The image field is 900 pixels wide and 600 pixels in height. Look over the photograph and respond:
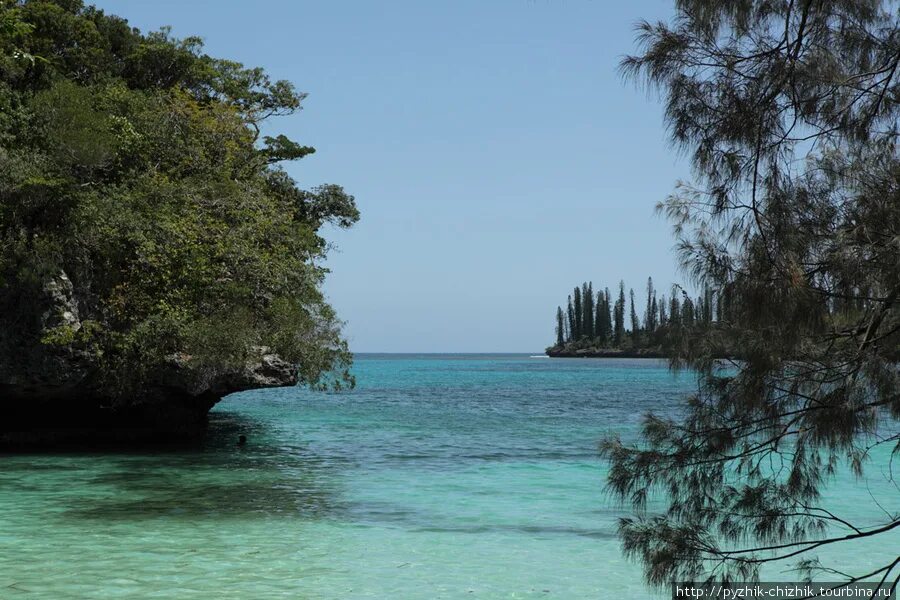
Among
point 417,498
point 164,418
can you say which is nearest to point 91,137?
point 164,418

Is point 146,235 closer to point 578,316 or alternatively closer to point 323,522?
point 323,522

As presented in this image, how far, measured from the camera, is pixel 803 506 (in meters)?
5.30

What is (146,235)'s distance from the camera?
642 inches

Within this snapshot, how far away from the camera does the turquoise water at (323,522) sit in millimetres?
8141

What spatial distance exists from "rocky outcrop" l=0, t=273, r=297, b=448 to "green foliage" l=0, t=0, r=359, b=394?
23 cm

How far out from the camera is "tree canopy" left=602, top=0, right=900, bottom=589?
15.3 feet

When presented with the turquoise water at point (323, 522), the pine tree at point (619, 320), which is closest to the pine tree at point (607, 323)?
the pine tree at point (619, 320)

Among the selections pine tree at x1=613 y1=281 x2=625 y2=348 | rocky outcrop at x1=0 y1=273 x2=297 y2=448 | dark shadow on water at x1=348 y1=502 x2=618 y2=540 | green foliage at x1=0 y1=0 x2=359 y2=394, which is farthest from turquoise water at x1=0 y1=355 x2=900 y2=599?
pine tree at x1=613 y1=281 x2=625 y2=348

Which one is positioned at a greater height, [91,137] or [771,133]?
[91,137]

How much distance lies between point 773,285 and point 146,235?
1396 cm

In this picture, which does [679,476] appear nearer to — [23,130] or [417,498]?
[417,498]

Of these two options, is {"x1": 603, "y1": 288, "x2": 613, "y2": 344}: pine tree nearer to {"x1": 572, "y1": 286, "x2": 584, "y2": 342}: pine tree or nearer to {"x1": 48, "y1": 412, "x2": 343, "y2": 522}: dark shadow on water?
{"x1": 572, "y1": 286, "x2": 584, "y2": 342}: pine tree

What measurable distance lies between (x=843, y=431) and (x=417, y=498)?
29.7ft

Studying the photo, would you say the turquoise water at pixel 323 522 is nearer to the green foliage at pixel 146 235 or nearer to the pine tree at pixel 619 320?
the green foliage at pixel 146 235
